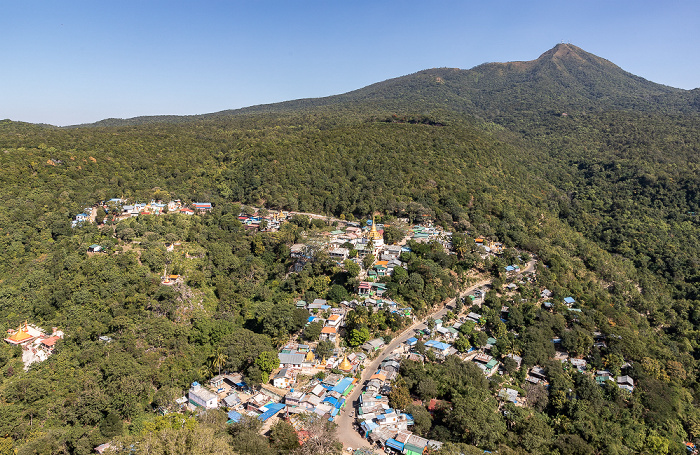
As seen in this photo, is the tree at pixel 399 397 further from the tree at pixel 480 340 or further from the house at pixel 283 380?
the tree at pixel 480 340

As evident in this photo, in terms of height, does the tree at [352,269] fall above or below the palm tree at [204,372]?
above

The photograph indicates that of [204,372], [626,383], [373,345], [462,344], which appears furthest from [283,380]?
[626,383]

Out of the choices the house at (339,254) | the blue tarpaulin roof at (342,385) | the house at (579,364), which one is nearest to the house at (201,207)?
the house at (339,254)

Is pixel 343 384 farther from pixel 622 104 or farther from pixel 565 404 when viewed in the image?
pixel 622 104

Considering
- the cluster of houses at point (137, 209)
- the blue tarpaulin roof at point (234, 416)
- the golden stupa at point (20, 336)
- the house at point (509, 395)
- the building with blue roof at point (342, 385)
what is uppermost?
the cluster of houses at point (137, 209)

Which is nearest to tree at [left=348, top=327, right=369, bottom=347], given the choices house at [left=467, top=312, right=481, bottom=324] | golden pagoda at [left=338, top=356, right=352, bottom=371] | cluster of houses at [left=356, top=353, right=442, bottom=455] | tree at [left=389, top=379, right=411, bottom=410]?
golden pagoda at [left=338, top=356, right=352, bottom=371]

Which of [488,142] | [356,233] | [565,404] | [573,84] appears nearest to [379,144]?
[488,142]

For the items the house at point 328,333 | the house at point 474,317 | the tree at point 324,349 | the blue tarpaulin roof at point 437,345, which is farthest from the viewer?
the house at point 474,317

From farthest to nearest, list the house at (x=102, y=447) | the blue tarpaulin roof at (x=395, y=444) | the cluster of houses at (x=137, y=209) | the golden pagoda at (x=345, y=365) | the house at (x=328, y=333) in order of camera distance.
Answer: the cluster of houses at (x=137, y=209), the house at (x=328, y=333), the golden pagoda at (x=345, y=365), the blue tarpaulin roof at (x=395, y=444), the house at (x=102, y=447)
